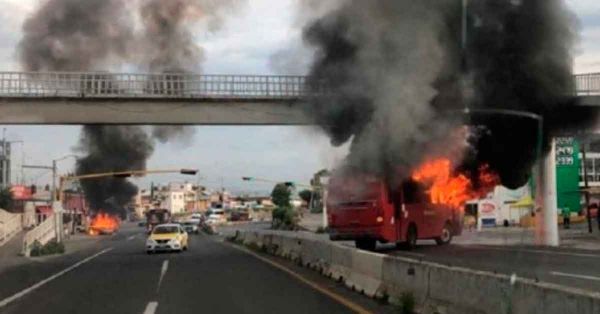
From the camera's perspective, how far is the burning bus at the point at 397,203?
85.8ft

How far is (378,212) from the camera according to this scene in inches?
1027

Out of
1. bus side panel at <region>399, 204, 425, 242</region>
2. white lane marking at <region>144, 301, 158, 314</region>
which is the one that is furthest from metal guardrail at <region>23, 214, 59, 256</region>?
white lane marking at <region>144, 301, 158, 314</region>

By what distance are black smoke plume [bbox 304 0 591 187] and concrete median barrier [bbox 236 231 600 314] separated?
23.9 ft

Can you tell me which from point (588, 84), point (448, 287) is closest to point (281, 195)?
point (588, 84)

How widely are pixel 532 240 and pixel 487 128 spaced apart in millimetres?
8148

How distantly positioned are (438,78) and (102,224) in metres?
61.1

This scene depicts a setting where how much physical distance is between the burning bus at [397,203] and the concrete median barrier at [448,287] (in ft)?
25.4

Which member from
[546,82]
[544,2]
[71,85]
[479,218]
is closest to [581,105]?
[546,82]

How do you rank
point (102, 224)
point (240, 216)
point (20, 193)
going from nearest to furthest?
point (102, 224) → point (20, 193) → point (240, 216)

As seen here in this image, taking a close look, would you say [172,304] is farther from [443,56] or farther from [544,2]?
[544,2]

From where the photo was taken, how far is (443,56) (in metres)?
25.4

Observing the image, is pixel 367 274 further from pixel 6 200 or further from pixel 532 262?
pixel 6 200

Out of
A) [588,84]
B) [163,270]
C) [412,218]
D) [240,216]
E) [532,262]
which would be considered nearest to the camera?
[532,262]

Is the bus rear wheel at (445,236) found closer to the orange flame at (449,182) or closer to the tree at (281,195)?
the orange flame at (449,182)
